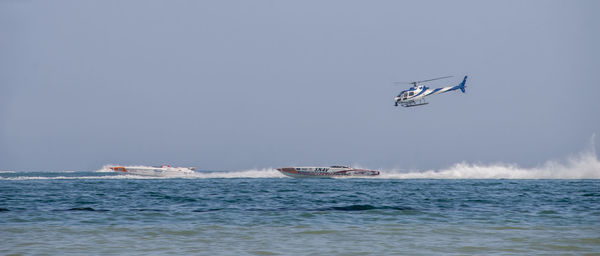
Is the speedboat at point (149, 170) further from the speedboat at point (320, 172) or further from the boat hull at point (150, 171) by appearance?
the speedboat at point (320, 172)

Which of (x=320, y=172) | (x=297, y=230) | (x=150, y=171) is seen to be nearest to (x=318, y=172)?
(x=320, y=172)

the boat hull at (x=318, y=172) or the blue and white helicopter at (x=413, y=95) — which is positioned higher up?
the blue and white helicopter at (x=413, y=95)

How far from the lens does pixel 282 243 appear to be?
1723 cm

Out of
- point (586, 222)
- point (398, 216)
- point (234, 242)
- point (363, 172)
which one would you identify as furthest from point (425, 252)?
point (363, 172)

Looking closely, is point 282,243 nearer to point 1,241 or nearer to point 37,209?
point 1,241

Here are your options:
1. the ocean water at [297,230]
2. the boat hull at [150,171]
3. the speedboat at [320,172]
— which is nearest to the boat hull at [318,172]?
the speedboat at [320,172]

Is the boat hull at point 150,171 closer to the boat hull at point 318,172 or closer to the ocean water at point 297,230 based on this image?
the boat hull at point 318,172

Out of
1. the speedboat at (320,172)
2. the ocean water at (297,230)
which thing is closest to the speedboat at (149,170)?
the speedboat at (320,172)

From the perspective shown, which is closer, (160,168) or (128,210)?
(128,210)

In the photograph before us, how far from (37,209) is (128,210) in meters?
5.10

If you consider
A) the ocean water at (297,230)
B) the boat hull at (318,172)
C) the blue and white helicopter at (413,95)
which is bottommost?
the ocean water at (297,230)

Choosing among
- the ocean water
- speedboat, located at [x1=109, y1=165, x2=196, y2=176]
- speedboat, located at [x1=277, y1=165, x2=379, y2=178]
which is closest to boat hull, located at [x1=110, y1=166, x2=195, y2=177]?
speedboat, located at [x1=109, y1=165, x2=196, y2=176]

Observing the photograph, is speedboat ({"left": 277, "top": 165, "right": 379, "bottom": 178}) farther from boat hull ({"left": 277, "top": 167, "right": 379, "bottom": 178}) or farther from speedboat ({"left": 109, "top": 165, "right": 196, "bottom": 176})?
speedboat ({"left": 109, "top": 165, "right": 196, "bottom": 176})

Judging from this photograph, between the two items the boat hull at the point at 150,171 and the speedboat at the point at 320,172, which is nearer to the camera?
the speedboat at the point at 320,172
